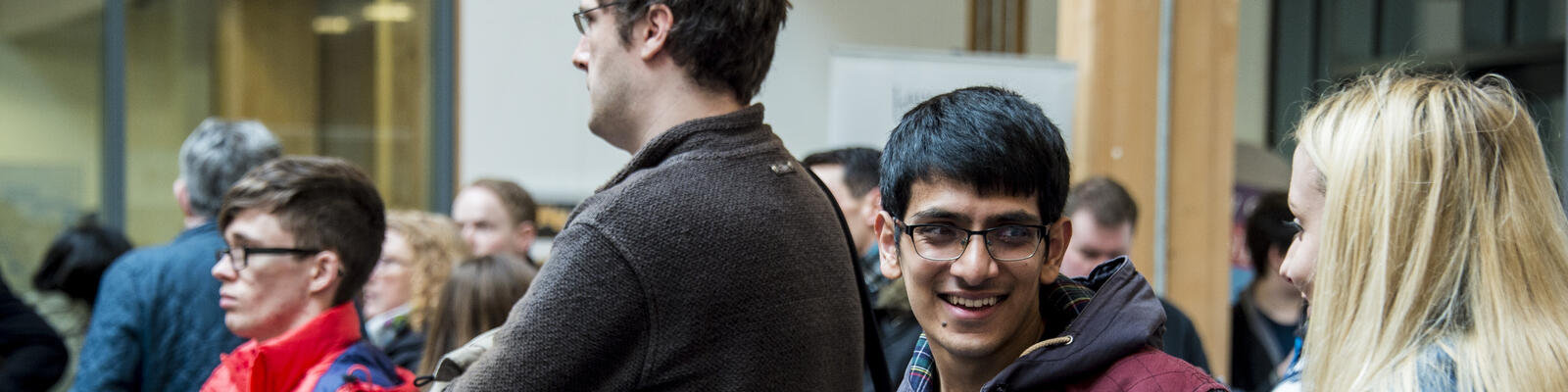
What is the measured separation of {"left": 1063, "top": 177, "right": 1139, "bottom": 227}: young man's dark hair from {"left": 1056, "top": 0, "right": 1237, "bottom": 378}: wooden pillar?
1.90 m

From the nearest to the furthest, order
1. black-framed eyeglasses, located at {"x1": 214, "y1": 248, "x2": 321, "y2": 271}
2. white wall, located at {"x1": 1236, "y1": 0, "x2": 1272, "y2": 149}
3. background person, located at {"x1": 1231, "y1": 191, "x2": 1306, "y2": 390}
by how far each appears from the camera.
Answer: black-framed eyeglasses, located at {"x1": 214, "y1": 248, "x2": 321, "y2": 271}, background person, located at {"x1": 1231, "y1": 191, "x2": 1306, "y2": 390}, white wall, located at {"x1": 1236, "y1": 0, "x2": 1272, "y2": 149}

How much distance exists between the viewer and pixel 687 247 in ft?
5.66

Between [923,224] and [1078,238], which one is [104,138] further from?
[923,224]

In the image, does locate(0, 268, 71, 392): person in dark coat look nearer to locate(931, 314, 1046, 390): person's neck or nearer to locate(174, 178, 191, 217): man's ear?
locate(174, 178, 191, 217): man's ear

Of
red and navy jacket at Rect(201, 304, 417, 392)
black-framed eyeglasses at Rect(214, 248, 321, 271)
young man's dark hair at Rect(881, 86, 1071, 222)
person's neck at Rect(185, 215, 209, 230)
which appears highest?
young man's dark hair at Rect(881, 86, 1071, 222)

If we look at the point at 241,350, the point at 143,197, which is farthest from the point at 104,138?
the point at 241,350

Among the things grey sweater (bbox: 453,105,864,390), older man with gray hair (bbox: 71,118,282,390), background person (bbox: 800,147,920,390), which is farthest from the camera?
background person (bbox: 800,147,920,390)

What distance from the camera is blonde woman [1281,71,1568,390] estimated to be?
1.53m

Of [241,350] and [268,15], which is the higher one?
[268,15]

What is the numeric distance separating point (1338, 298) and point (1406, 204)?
0.47 ft

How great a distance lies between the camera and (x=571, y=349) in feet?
5.48

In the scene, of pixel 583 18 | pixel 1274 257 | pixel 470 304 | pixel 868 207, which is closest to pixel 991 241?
pixel 583 18

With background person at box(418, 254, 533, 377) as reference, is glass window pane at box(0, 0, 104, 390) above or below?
above

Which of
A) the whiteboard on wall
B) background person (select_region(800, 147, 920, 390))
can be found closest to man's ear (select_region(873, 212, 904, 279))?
background person (select_region(800, 147, 920, 390))
